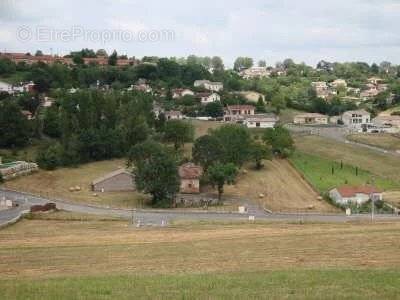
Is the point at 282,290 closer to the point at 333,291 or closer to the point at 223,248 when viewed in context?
the point at 333,291

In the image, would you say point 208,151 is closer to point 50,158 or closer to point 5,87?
point 50,158

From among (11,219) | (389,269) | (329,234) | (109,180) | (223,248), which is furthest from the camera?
(109,180)

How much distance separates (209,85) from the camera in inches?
4875

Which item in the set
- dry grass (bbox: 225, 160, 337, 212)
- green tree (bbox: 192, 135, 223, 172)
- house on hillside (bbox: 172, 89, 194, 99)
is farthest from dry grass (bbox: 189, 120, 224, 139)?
green tree (bbox: 192, 135, 223, 172)

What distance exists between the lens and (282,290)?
13828mm

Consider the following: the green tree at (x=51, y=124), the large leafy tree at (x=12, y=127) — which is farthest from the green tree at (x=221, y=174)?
the green tree at (x=51, y=124)

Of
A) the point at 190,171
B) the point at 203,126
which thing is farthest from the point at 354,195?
the point at 203,126

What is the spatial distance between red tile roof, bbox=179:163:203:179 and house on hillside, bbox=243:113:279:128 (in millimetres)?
40512

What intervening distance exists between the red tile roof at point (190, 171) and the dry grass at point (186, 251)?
1866 cm

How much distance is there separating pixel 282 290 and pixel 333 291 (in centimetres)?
105

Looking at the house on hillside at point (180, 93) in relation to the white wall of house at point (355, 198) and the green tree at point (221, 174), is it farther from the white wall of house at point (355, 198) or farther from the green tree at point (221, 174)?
the white wall of house at point (355, 198)

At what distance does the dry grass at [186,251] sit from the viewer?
18297 mm

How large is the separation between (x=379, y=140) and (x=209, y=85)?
47.1 metres

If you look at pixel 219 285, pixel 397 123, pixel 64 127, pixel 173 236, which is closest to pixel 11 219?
pixel 173 236
